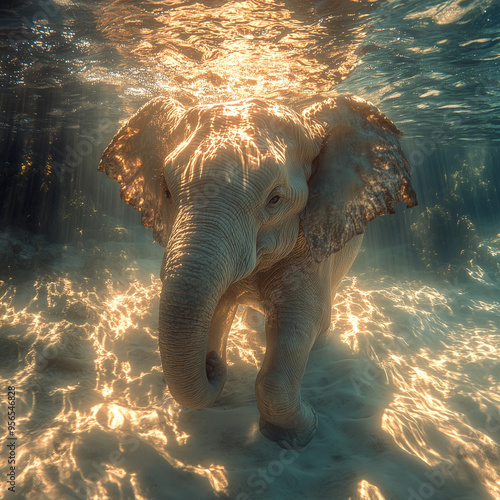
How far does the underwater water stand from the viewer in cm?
357

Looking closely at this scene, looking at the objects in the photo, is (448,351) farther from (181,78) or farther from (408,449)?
(181,78)

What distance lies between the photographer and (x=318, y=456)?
12.6 ft

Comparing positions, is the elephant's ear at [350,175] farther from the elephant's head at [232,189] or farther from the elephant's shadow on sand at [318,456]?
the elephant's shadow on sand at [318,456]

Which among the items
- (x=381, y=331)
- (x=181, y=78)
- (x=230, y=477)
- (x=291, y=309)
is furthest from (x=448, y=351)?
(x=181, y=78)

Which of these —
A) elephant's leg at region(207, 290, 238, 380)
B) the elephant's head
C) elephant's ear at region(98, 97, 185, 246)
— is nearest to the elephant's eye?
the elephant's head

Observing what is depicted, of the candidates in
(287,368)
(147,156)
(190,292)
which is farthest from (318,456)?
(147,156)

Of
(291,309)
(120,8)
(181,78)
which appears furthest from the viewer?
(181,78)

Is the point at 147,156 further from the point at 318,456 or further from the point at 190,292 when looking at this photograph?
the point at 318,456

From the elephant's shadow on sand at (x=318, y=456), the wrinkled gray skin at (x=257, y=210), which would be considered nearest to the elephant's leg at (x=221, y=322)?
the wrinkled gray skin at (x=257, y=210)

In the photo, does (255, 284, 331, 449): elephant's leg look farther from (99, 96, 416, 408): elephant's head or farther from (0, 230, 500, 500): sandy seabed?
(99, 96, 416, 408): elephant's head

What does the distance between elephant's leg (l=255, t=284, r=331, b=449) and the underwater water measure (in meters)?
0.21

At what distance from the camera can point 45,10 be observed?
7.34 metres

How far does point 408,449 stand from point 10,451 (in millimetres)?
4248

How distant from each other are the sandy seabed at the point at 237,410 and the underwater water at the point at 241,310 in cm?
3
